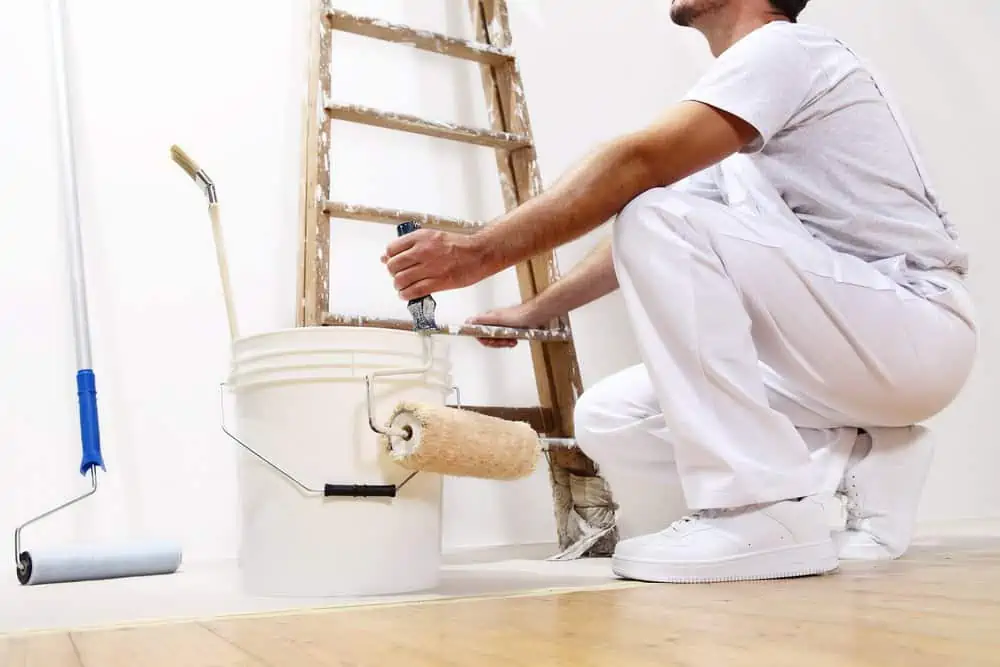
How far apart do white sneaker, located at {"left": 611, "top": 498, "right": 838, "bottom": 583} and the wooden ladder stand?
512 millimetres

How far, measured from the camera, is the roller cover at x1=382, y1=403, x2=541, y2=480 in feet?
3.61

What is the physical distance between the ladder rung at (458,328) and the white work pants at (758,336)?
412mm

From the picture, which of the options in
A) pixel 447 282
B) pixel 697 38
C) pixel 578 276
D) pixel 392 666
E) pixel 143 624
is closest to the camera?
pixel 392 666

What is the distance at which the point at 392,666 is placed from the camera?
646 mm

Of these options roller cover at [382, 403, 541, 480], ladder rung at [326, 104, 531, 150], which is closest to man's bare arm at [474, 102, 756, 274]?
Answer: roller cover at [382, 403, 541, 480]

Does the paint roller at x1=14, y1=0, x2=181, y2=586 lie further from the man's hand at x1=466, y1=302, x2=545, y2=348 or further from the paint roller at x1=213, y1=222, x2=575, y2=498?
the man's hand at x1=466, y1=302, x2=545, y2=348

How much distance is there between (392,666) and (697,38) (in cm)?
223

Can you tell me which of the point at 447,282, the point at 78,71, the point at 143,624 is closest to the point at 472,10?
the point at 78,71

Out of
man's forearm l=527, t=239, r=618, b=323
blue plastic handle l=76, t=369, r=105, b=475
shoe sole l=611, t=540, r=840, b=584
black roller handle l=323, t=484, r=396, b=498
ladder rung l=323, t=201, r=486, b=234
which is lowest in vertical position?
shoe sole l=611, t=540, r=840, b=584

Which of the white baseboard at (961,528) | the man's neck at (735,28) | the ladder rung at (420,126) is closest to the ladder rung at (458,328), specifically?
the ladder rung at (420,126)

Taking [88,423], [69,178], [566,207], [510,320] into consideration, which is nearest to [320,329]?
[566,207]

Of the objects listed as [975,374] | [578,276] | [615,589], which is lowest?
[615,589]

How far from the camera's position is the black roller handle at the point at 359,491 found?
1136 millimetres

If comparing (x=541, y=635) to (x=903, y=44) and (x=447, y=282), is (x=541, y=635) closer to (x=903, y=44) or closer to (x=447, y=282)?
(x=447, y=282)
